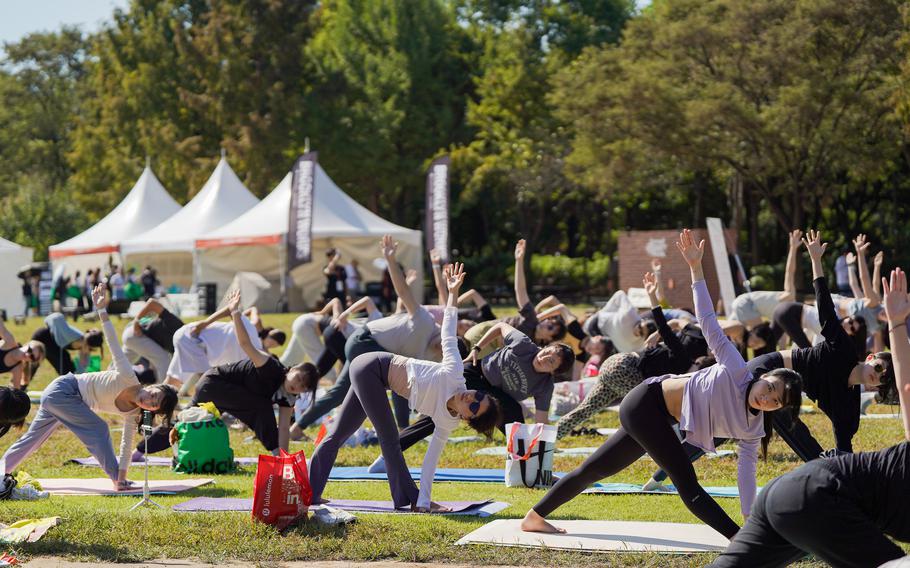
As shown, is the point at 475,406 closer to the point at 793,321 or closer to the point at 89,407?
the point at 89,407

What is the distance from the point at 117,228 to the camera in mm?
38938

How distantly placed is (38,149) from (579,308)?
40.9 meters

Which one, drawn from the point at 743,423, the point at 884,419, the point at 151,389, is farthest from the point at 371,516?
the point at 884,419

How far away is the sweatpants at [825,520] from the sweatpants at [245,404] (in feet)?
20.7

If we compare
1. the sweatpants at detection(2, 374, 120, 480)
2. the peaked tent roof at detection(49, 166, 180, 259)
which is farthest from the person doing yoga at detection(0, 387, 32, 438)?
the peaked tent roof at detection(49, 166, 180, 259)

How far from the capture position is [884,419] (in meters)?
12.9

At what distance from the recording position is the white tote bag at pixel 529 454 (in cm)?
917

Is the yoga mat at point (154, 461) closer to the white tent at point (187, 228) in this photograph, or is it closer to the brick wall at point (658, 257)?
the brick wall at point (658, 257)

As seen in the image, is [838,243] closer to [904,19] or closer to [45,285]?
[904,19]

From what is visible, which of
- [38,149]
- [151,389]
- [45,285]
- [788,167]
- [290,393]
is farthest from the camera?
[38,149]

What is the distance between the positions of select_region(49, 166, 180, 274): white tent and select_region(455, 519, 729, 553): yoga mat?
101 feet

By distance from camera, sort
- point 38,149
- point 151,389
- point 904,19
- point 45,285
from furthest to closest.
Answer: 1. point 38,149
2. point 45,285
3. point 904,19
4. point 151,389

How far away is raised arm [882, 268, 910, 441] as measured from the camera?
4.77 m

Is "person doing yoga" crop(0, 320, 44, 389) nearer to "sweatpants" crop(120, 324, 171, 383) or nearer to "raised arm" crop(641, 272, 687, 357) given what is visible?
"sweatpants" crop(120, 324, 171, 383)
